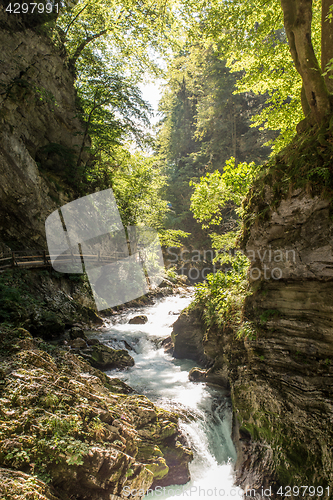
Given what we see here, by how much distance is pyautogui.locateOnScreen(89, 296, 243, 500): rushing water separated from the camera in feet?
16.9

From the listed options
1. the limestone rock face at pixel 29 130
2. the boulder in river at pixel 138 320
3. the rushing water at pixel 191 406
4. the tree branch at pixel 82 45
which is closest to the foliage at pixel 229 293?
the rushing water at pixel 191 406

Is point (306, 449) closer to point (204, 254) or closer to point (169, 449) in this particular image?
point (169, 449)

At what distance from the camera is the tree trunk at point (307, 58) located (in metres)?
4.30

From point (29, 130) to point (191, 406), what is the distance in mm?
14729

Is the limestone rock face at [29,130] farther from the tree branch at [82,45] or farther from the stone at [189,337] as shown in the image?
the stone at [189,337]

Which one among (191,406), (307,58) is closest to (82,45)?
(307,58)

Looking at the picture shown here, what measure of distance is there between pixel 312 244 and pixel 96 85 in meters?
17.1

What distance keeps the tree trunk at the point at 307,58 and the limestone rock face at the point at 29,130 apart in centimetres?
1145

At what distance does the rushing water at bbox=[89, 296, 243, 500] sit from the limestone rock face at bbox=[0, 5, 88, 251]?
6.69 m

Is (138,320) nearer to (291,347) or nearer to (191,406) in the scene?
(191,406)

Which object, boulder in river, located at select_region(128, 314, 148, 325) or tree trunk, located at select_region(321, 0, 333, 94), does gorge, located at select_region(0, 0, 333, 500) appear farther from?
boulder in river, located at select_region(128, 314, 148, 325)

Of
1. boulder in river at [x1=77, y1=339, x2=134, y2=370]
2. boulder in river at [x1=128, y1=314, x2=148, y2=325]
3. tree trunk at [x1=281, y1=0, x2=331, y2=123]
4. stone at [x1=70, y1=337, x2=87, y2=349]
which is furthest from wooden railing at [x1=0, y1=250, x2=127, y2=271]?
tree trunk at [x1=281, y1=0, x2=331, y2=123]

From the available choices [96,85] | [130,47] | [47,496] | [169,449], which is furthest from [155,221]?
[47,496]

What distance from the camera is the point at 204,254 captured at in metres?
28.2
